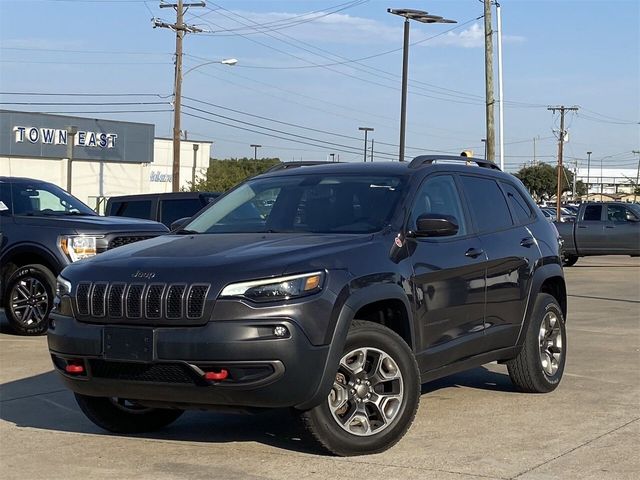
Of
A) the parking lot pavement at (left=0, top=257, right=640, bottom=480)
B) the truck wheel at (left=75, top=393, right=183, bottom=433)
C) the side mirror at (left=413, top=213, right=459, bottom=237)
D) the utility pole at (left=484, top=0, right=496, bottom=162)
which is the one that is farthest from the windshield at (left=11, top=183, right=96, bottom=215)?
the utility pole at (left=484, top=0, right=496, bottom=162)

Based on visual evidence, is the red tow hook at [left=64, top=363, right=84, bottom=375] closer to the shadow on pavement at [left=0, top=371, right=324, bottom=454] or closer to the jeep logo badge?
the jeep logo badge

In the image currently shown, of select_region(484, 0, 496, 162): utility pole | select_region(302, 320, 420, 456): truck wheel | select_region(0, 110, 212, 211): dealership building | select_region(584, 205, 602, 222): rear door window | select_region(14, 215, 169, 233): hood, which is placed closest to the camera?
select_region(302, 320, 420, 456): truck wheel

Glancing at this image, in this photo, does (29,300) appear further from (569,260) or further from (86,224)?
(569,260)

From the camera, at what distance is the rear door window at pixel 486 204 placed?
7926mm

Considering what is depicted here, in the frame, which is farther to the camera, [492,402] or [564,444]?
[492,402]

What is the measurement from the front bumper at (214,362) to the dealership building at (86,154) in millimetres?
47263

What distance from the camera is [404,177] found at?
7.29 m

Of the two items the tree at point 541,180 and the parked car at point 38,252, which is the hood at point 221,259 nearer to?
the parked car at point 38,252

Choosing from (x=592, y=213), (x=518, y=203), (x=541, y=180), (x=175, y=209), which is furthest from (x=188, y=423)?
(x=541, y=180)

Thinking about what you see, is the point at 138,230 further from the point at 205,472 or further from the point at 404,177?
the point at 205,472

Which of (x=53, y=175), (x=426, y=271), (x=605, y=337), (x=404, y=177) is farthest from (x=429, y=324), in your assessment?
(x=53, y=175)

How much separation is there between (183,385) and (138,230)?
6992 millimetres

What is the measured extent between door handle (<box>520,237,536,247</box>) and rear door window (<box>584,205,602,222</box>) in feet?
71.5

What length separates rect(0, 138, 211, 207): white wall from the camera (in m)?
57.0
